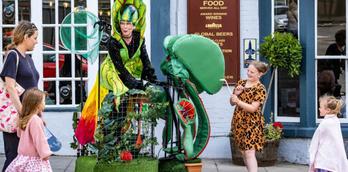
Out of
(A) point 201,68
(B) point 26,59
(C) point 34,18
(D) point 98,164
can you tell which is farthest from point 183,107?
(C) point 34,18

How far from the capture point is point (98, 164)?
25.5ft

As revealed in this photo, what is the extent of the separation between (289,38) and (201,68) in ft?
8.07

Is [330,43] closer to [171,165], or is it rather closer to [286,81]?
[286,81]

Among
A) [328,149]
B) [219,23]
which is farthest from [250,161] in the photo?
[219,23]

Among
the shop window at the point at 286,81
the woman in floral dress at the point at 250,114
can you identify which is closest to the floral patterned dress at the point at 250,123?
the woman in floral dress at the point at 250,114

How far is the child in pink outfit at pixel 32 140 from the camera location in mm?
6789

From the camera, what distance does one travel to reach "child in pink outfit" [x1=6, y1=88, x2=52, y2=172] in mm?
6789

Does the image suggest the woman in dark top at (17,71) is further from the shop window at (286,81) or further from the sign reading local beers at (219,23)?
the shop window at (286,81)

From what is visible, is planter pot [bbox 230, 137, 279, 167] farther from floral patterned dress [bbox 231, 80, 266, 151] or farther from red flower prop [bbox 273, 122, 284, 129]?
floral patterned dress [bbox 231, 80, 266, 151]

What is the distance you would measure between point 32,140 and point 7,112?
0.78 m

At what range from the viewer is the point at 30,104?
6883 millimetres

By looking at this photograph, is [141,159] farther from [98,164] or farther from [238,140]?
[238,140]

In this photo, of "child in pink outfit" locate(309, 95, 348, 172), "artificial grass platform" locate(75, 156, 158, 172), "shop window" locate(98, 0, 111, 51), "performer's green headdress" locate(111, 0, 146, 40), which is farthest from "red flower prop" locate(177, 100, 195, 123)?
"shop window" locate(98, 0, 111, 51)

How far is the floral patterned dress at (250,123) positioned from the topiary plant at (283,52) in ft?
5.39
